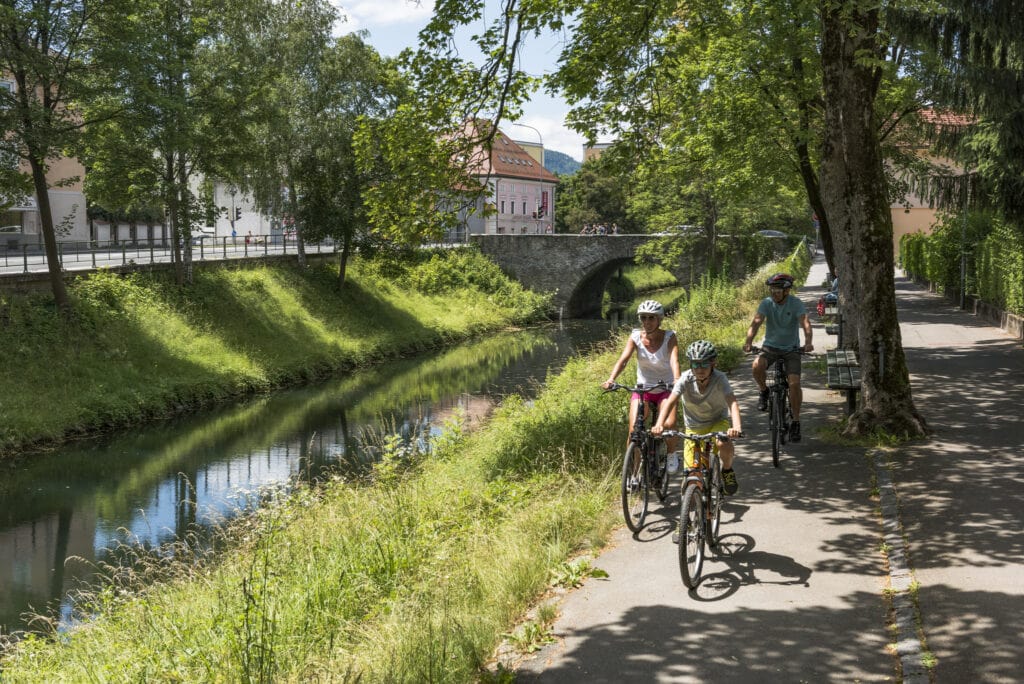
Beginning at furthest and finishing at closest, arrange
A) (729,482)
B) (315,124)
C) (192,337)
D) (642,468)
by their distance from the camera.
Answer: (315,124) → (192,337) → (642,468) → (729,482)

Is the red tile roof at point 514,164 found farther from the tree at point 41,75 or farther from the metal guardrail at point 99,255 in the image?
the tree at point 41,75

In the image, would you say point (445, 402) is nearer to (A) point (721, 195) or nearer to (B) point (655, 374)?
(A) point (721, 195)

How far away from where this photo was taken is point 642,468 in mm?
8953

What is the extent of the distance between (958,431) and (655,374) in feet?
14.2

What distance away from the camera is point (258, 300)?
37250 millimetres

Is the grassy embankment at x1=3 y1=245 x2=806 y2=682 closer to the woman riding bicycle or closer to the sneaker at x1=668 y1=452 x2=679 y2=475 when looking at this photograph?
the sneaker at x1=668 y1=452 x2=679 y2=475

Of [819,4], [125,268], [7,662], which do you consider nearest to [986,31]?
[819,4]

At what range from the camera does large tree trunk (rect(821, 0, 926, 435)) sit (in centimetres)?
1118

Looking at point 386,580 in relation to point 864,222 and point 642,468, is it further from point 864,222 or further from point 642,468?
point 864,222

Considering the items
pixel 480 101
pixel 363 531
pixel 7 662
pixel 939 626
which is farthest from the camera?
pixel 480 101

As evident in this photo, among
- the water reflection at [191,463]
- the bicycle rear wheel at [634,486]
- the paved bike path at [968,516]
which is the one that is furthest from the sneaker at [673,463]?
the water reflection at [191,463]

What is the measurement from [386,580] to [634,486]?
2.15 meters

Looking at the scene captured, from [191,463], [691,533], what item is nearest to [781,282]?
[691,533]

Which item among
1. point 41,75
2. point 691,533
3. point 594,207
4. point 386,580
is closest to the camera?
point 691,533
